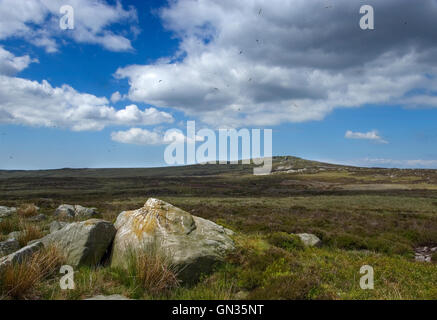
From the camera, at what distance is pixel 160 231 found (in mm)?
7566

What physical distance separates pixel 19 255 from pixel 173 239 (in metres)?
3.47

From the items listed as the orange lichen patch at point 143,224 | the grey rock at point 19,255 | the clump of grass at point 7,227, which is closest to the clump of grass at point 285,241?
the orange lichen patch at point 143,224

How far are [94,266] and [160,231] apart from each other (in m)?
1.82

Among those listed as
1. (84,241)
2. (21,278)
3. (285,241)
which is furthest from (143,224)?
(285,241)

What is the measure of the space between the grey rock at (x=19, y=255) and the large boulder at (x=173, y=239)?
184cm

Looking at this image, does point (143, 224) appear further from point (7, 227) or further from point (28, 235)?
point (7, 227)

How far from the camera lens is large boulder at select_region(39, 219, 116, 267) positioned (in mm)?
6969

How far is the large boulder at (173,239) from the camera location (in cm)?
679

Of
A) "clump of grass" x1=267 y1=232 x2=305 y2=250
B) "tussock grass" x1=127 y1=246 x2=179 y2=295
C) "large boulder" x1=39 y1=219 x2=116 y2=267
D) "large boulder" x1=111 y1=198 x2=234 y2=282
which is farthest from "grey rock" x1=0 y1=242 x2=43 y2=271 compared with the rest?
"clump of grass" x1=267 y1=232 x2=305 y2=250

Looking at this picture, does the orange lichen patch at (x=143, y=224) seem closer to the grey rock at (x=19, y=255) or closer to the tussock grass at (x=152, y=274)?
the tussock grass at (x=152, y=274)

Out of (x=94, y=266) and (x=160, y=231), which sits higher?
(x=160, y=231)

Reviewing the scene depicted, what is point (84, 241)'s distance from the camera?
7.18 m
